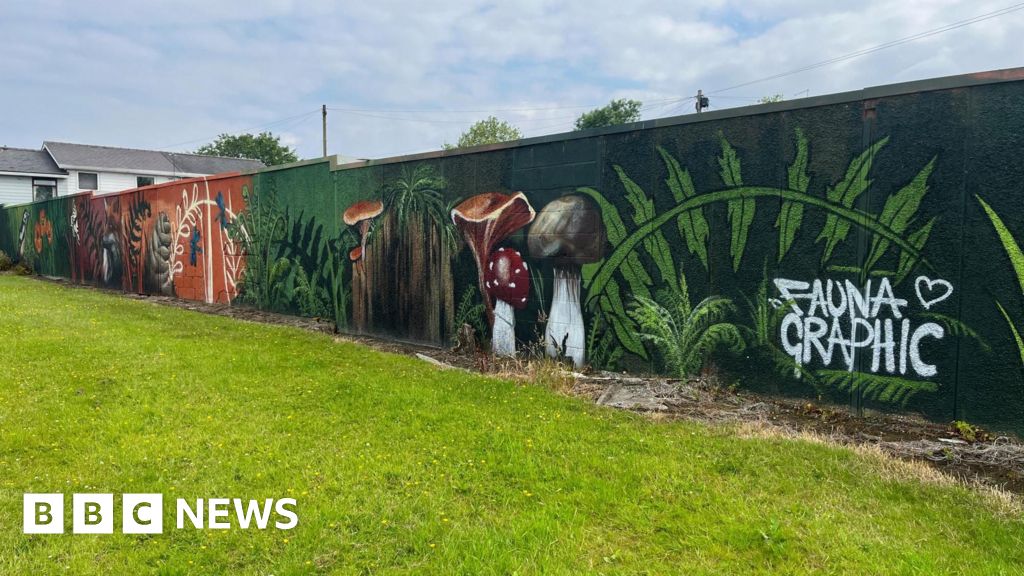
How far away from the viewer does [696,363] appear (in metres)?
5.98

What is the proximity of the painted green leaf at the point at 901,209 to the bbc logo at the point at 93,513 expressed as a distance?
4970 mm

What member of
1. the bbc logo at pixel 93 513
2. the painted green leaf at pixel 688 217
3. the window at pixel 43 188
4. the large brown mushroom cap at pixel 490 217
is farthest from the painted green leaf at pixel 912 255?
the window at pixel 43 188

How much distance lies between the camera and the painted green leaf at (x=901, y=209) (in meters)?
4.75

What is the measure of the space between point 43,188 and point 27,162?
1.49 m

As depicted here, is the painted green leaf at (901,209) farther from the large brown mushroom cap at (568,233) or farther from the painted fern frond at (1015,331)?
the large brown mushroom cap at (568,233)

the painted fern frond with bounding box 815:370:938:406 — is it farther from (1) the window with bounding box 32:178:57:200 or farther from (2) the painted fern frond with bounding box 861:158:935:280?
(1) the window with bounding box 32:178:57:200

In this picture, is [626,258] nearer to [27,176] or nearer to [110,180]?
[27,176]

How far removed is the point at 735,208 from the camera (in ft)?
18.6

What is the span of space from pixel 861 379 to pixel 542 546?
3.29 meters

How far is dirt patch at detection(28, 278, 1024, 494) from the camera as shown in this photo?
408cm

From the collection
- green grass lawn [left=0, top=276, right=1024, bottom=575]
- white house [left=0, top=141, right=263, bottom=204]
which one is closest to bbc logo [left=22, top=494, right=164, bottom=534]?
green grass lawn [left=0, top=276, right=1024, bottom=575]

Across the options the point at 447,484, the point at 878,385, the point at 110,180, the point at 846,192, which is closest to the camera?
the point at 447,484

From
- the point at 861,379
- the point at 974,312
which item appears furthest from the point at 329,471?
the point at 974,312

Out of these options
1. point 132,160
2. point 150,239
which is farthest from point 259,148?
point 150,239
